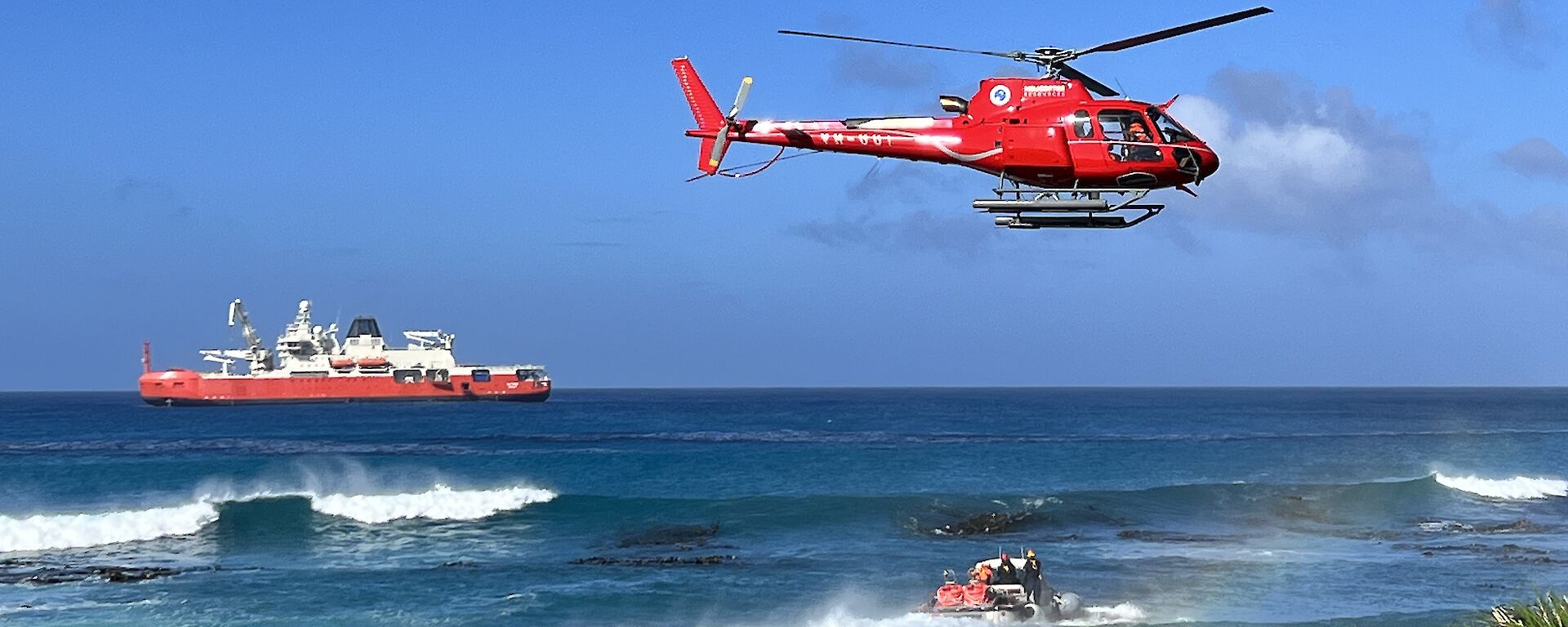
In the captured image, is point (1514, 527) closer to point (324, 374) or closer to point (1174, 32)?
point (1174, 32)

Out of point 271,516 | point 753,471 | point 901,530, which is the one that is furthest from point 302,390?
point 901,530

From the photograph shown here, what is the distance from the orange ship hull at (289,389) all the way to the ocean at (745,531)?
92.4ft

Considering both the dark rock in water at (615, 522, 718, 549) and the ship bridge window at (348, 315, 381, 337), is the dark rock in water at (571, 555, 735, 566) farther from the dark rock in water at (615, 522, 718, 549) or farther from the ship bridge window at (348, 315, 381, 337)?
the ship bridge window at (348, 315, 381, 337)

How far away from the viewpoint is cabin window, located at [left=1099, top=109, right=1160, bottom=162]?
17.3m

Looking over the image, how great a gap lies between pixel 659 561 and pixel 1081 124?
12062 millimetres

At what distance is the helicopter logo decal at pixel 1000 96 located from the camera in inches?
720

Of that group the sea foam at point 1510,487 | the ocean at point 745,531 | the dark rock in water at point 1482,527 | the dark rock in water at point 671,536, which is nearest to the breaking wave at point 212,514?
the ocean at point 745,531

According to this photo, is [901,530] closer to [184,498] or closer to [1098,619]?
[1098,619]

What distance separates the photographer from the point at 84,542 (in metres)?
27.8

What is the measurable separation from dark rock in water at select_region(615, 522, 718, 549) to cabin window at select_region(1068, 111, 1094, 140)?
43.7ft

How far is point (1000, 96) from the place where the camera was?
60.2 feet

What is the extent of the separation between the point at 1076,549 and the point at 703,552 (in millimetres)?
7338

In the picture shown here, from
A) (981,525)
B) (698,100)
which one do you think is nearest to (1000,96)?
(698,100)

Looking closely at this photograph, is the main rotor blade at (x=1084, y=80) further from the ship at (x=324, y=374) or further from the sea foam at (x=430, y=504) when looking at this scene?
the ship at (x=324, y=374)
